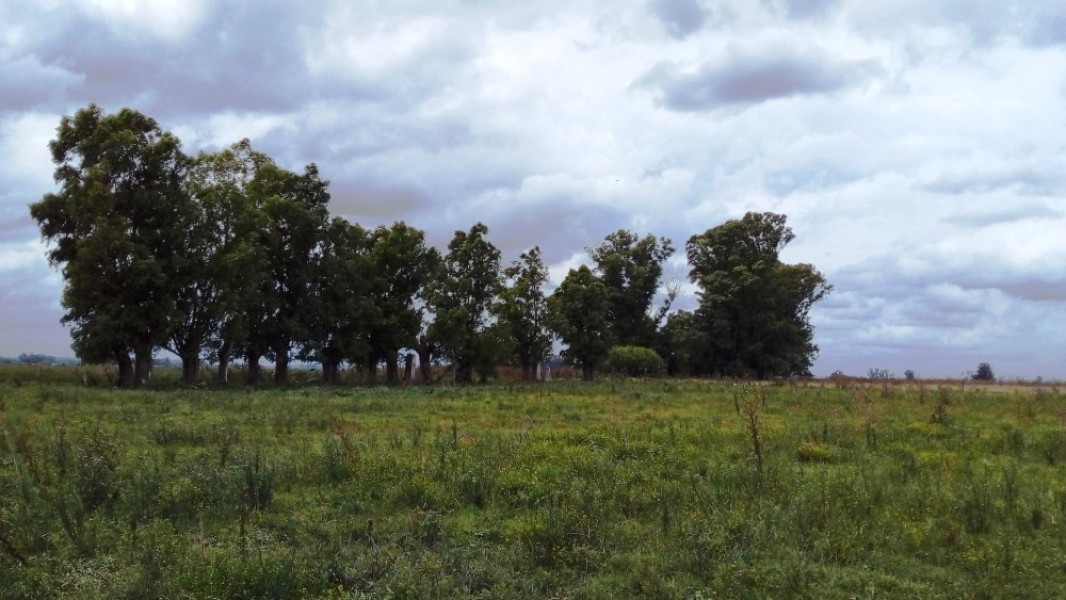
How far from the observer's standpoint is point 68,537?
955 cm

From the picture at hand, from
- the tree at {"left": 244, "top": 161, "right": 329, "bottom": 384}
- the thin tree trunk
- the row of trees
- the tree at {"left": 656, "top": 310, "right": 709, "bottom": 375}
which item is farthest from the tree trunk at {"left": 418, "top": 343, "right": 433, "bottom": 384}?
the tree at {"left": 656, "top": 310, "right": 709, "bottom": 375}

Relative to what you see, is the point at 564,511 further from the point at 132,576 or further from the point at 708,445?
the point at 708,445

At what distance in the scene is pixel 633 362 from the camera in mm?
58438

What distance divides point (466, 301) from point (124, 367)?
63.3 ft

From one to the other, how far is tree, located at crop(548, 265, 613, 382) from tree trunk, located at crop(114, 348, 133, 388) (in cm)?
2494

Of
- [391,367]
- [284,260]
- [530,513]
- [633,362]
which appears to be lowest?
[530,513]

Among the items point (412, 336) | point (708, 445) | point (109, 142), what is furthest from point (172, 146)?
point (708, 445)

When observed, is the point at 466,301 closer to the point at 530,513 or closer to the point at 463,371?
the point at 463,371

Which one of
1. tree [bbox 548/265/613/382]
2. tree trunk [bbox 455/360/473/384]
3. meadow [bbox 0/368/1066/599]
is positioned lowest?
meadow [bbox 0/368/1066/599]

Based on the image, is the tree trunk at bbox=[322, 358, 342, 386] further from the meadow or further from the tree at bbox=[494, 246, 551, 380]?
the meadow

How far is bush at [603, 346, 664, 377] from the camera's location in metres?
57.8

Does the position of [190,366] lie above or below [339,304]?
below

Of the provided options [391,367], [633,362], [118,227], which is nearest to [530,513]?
[118,227]

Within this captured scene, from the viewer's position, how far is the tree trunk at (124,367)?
40.3m
